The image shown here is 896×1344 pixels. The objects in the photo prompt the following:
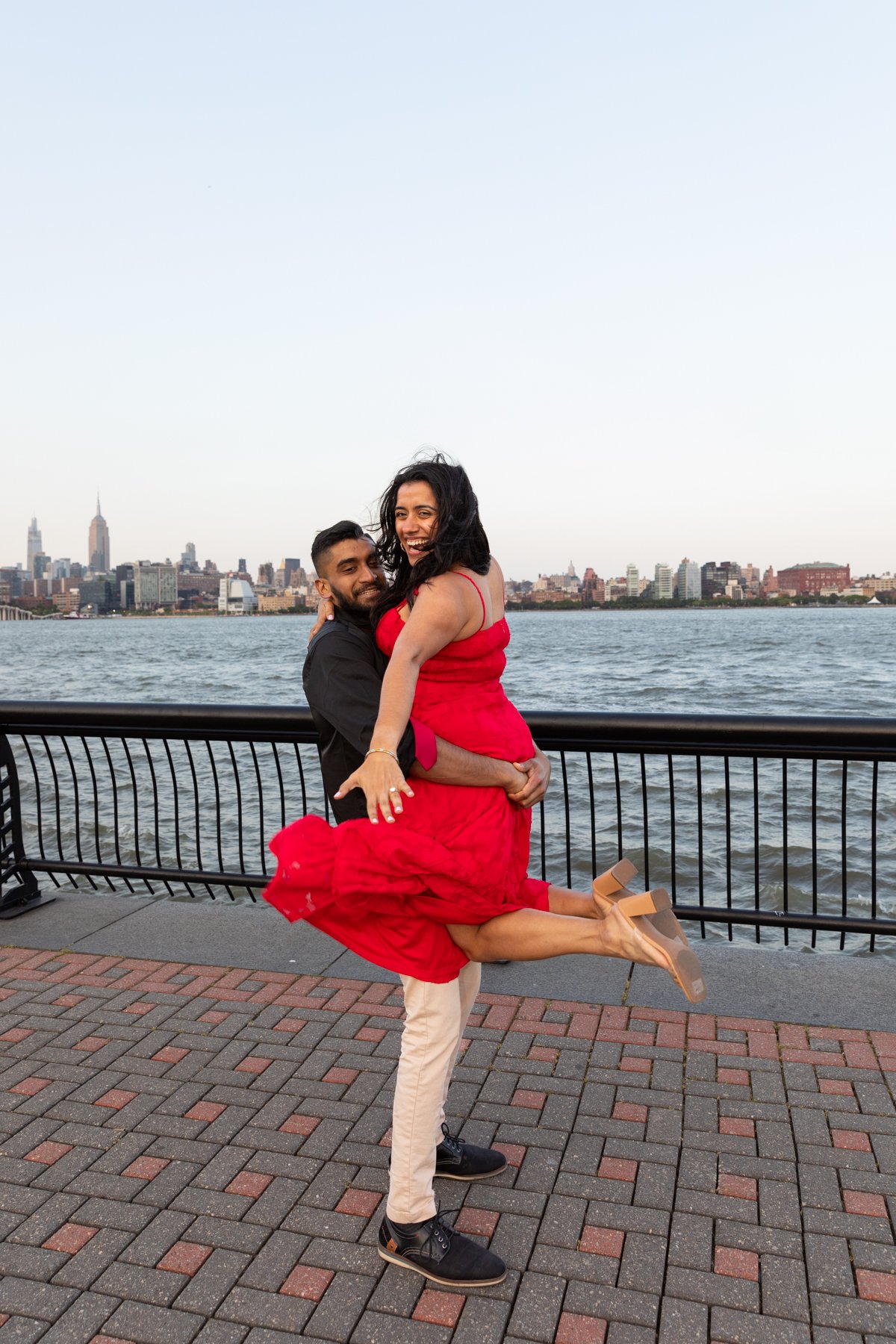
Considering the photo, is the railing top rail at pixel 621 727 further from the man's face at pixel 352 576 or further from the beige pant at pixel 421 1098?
the beige pant at pixel 421 1098

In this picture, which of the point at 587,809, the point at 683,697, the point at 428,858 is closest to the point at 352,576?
the point at 428,858

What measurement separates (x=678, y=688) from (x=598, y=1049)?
3106cm

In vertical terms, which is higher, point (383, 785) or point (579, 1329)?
point (383, 785)

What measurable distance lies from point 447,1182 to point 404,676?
5.12 ft

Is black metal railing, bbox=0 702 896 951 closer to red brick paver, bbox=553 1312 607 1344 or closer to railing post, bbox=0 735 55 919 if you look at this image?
railing post, bbox=0 735 55 919

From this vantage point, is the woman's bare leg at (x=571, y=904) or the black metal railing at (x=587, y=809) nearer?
the woman's bare leg at (x=571, y=904)

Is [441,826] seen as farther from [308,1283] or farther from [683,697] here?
[683,697]

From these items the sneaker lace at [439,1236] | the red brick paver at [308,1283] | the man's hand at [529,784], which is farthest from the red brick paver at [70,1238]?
the man's hand at [529,784]

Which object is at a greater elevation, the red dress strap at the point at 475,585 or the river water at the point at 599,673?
the red dress strap at the point at 475,585

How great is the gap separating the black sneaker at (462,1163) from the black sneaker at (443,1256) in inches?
13.6

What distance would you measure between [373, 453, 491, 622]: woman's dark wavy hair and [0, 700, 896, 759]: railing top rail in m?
1.85

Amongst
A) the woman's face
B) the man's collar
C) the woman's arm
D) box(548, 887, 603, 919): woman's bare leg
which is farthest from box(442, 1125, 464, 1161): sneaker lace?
the woman's face

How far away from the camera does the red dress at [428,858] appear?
2.44 m

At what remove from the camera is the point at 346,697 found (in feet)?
8.14
